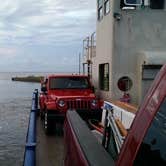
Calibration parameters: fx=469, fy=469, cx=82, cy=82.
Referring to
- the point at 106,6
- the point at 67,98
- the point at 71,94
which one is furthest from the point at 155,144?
the point at 106,6

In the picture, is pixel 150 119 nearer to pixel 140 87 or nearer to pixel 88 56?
pixel 140 87

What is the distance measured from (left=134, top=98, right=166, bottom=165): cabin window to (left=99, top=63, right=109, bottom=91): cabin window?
11.9m

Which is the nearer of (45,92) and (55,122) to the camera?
(55,122)

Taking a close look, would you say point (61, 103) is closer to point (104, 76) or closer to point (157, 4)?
point (104, 76)

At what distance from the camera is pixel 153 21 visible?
44.4ft

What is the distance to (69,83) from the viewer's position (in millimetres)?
15531

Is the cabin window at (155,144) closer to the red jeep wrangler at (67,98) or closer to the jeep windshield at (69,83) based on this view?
the red jeep wrangler at (67,98)

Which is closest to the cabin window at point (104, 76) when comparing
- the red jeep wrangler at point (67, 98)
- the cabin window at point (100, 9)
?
the red jeep wrangler at point (67, 98)

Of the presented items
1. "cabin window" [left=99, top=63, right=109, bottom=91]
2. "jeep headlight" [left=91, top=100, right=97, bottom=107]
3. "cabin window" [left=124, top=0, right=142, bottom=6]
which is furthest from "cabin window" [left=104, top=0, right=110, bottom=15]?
"jeep headlight" [left=91, top=100, right=97, bottom=107]

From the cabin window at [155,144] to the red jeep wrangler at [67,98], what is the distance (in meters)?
10.8

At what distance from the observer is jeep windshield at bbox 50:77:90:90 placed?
15.4 metres

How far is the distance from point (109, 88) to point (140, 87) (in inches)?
42.1

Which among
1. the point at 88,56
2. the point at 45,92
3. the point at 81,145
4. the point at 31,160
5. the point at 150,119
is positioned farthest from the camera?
the point at 88,56

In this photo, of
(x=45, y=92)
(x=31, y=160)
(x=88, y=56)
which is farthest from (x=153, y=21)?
(x=31, y=160)
